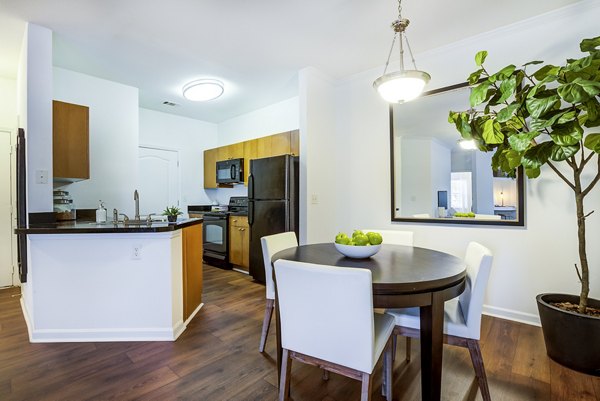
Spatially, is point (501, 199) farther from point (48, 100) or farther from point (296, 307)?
point (48, 100)

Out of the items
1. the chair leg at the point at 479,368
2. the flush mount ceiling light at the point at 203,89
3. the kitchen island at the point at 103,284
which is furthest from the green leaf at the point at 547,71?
the flush mount ceiling light at the point at 203,89

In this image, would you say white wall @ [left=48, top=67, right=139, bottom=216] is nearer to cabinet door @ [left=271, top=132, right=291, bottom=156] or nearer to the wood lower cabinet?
the wood lower cabinet

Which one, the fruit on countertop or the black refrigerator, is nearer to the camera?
the fruit on countertop

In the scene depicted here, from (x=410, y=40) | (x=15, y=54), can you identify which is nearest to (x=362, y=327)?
(x=410, y=40)

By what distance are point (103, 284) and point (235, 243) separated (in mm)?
2239

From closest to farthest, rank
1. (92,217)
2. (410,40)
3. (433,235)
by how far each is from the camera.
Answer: (410,40) → (433,235) → (92,217)

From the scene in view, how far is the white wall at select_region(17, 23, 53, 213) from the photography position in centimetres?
246

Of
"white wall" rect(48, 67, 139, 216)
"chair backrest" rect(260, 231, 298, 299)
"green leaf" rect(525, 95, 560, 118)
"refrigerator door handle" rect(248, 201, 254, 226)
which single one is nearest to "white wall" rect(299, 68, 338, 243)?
"refrigerator door handle" rect(248, 201, 254, 226)

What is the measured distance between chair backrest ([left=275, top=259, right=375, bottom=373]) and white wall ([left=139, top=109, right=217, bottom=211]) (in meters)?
4.58

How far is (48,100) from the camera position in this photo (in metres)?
2.54

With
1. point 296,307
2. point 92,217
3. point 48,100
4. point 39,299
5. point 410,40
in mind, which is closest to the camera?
point 296,307

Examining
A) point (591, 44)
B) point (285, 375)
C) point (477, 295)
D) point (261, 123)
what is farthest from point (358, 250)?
point (261, 123)

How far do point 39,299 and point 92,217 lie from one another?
4.93ft

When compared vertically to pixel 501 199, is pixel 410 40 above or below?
above
